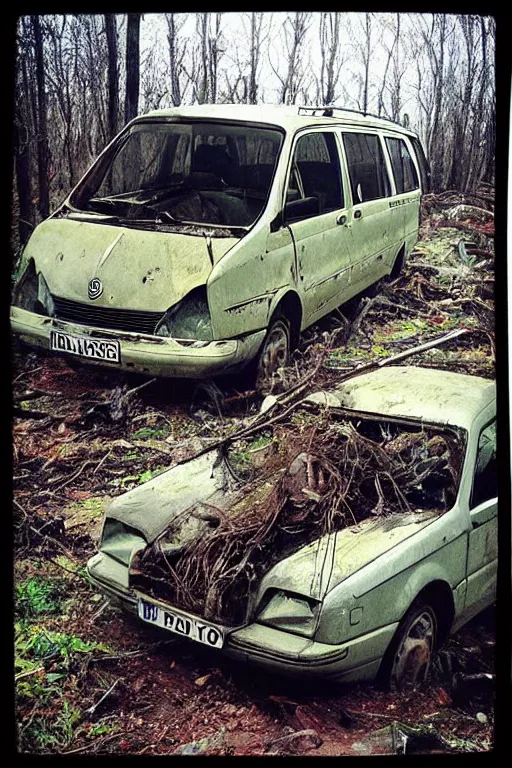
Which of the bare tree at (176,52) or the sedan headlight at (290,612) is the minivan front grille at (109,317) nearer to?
the bare tree at (176,52)

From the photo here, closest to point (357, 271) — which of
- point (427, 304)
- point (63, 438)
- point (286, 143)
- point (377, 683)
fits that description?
point (427, 304)

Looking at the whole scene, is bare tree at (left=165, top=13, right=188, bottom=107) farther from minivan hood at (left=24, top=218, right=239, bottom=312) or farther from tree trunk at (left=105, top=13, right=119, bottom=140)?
minivan hood at (left=24, top=218, right=239, bottom=312)

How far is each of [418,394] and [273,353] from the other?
1.78ft

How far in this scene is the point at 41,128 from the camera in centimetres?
354

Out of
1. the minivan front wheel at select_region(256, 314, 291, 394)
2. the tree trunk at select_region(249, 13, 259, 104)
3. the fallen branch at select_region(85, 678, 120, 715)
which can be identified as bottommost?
the fallen branch at select_region(85, 678, 120, 715)

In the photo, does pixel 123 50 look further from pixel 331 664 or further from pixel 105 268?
pixel 331 664

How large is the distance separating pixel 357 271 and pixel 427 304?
287mm

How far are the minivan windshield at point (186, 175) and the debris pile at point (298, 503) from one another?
79 cm

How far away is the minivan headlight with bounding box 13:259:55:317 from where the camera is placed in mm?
3492

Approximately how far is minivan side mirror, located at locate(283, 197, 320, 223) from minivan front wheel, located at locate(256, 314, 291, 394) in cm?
35

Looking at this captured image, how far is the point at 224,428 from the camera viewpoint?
3.56 metres

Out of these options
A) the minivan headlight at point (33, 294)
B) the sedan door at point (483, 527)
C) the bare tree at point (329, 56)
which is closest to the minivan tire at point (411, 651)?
the sedan door at point (483, 527)

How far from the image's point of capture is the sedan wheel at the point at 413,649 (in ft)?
11.3

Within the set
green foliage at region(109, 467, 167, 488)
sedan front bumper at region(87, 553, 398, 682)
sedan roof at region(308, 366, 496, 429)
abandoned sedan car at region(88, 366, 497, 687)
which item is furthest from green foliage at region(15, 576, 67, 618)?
sedan roof at region(308, 366, 496, 429)
